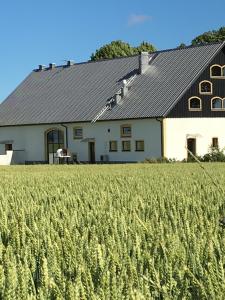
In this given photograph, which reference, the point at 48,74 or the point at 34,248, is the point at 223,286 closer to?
the point at 34,248

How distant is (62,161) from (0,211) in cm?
4252

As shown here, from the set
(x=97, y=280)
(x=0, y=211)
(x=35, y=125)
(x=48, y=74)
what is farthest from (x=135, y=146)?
(x=97, y=280)

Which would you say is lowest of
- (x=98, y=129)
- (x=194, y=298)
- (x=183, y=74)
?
(x=194, y=298)

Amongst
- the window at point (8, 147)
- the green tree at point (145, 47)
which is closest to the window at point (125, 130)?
the window at point (8, 147)

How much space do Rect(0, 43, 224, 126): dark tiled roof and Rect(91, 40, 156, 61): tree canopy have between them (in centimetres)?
1768

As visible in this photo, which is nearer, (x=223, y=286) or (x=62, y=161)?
(x=223, y=286)

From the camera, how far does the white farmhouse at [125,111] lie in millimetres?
45500

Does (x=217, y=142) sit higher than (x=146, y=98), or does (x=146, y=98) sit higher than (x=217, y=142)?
(x=146, y=98)

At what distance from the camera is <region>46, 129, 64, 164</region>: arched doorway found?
2051 inches

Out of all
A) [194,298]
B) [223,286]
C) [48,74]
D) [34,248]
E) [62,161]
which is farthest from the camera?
[48,74]

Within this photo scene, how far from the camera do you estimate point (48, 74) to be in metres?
58.0

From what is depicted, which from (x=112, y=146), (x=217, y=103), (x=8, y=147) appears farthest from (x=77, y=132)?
(x=217, y=103)

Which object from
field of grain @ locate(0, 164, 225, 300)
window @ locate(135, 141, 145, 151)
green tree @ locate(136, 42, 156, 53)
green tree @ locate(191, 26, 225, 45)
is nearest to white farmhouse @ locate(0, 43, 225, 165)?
window @ locate(135, 141, 145, 151)

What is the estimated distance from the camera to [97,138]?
160 ft
